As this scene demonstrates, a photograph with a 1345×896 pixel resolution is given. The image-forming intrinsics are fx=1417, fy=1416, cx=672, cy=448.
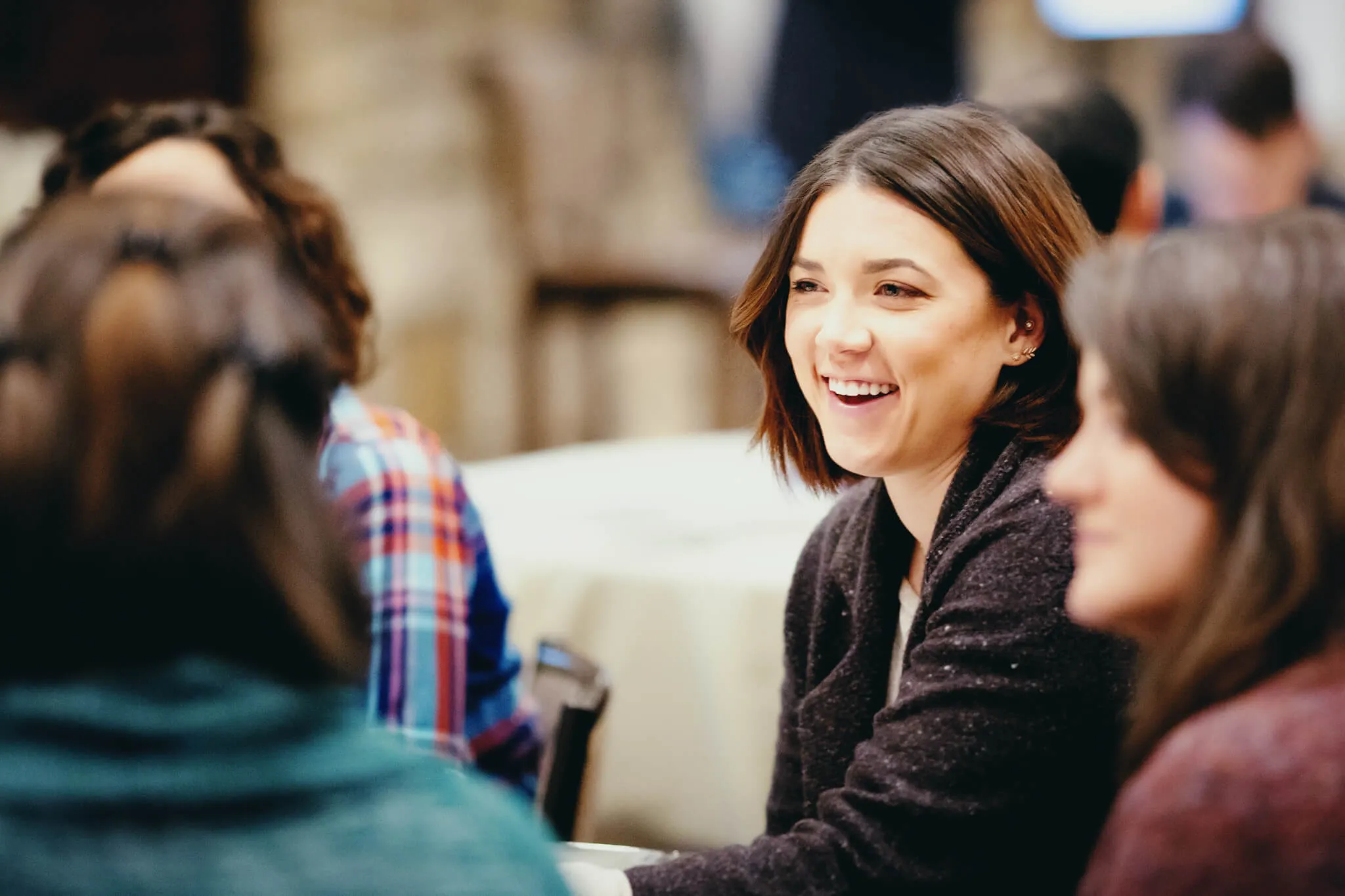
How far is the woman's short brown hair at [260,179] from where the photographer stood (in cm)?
185

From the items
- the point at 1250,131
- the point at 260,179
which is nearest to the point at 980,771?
the point at 260,179

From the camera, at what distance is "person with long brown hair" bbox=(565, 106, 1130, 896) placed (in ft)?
3.87

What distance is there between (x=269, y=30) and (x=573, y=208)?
4.04 ft

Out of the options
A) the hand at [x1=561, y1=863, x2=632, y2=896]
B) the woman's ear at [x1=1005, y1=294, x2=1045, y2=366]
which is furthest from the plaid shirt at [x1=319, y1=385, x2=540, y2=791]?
the woman's ear at [x1=1005, y1=294, x2=1045, y2=366]

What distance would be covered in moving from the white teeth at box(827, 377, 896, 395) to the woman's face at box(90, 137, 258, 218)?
0.88 m

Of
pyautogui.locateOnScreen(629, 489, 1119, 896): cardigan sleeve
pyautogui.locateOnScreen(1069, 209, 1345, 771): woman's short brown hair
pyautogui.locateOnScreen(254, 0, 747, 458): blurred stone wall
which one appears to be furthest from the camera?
pyautogui.locateOnScreen(254, 0, 747, 458): blurred stone wall

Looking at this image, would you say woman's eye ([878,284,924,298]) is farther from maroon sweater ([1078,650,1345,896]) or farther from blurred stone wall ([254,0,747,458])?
blurred stone wall ([254,0,747,458])

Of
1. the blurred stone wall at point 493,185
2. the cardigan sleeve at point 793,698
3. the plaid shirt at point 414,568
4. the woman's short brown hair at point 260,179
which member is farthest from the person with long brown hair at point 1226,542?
the blurred stone wall at point 493,185

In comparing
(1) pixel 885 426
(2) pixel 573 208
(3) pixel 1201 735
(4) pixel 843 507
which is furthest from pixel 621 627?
(2) pixel 573 208

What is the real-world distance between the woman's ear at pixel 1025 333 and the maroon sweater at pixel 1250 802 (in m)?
0.54

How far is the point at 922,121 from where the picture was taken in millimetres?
1332

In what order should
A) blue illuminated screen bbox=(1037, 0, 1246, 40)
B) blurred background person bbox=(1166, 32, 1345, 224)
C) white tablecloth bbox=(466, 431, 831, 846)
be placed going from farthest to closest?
blue illuminated screen bbox=(1037, 0, 1246, 40), blurred background person bbox=(1166, 32, 1345, 224), white tablecloth bbox=(466, 431, 831, 846)

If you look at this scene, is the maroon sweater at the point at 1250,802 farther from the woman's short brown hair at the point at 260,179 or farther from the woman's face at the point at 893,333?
the woman's short brown hair at the point at 260,179

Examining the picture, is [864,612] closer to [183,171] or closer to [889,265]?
[889,265]
